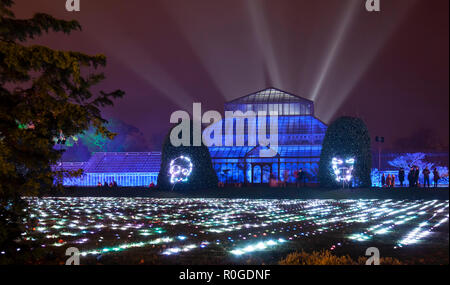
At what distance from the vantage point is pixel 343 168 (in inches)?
1089

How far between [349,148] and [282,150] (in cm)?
1570

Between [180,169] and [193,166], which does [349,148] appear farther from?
[180,169]

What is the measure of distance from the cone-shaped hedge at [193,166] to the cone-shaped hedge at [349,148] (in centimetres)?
800

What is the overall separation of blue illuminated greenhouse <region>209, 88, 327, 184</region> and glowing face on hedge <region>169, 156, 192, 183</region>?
28.7ft

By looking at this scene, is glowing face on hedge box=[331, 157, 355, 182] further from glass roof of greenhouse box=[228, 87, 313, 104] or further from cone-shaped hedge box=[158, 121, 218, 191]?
glass roof of greenhouse box=[228, 87, 313, 104]

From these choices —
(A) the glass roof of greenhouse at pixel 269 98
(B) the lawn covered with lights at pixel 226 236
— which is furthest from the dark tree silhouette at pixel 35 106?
(A) the glass roof of greenhouse at pixel 269 98

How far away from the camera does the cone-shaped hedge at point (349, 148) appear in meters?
27.8

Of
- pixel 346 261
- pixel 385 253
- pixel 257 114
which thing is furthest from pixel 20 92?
pixel 257 114

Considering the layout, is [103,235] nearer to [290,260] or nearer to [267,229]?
[267,229]

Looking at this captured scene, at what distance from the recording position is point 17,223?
7.13 meters

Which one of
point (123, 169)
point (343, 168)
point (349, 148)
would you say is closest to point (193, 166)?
point (343, 168)

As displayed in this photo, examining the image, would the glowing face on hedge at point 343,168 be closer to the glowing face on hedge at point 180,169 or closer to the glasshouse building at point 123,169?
the glowing face on hedge at point 180,169

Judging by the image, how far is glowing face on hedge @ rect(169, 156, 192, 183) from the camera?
30078 mm
